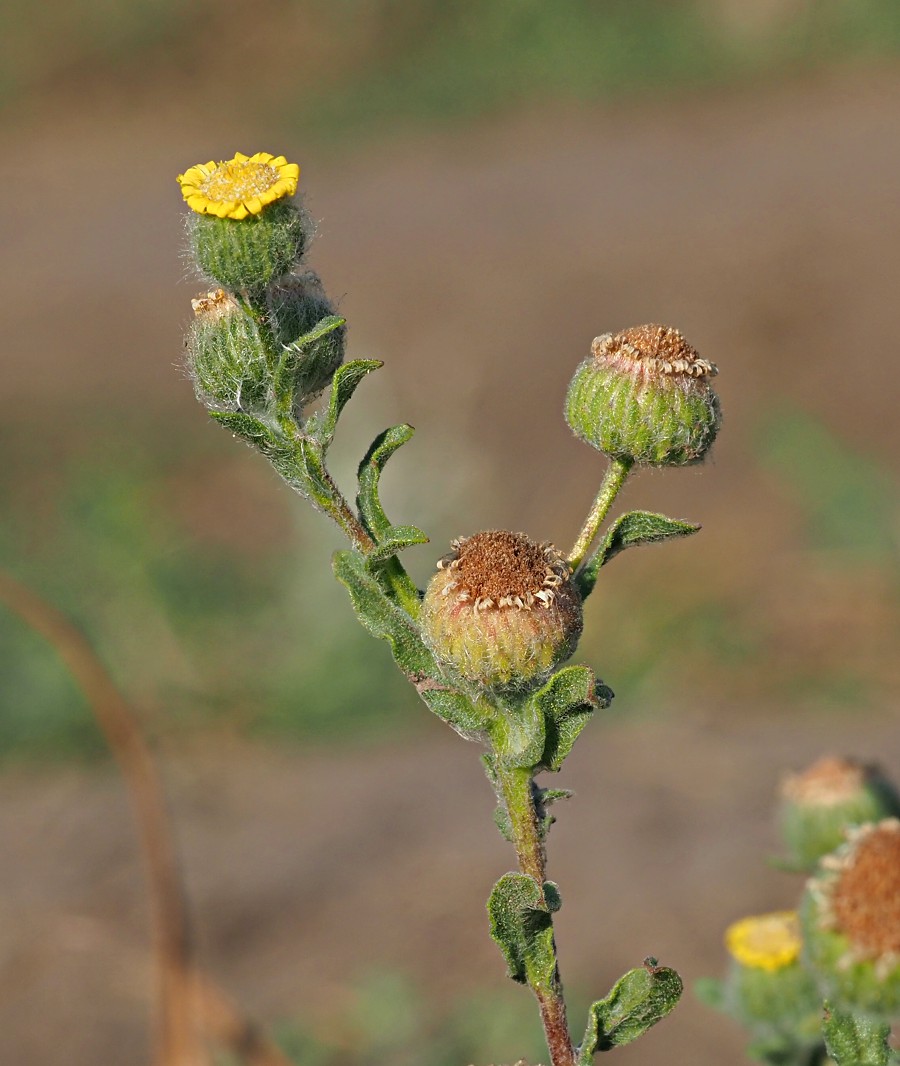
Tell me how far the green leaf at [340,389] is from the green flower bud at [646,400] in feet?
1.33

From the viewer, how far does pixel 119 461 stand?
46.0ft

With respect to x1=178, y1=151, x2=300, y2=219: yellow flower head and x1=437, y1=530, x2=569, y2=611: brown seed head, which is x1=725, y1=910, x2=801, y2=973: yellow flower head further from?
x1=178, y1=151, x2=300, y2=219: yellow flower head

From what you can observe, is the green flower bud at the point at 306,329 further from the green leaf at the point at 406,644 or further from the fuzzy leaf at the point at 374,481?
the green leaf at the point at 406,644

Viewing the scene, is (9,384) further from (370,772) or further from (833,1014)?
(833,1014)

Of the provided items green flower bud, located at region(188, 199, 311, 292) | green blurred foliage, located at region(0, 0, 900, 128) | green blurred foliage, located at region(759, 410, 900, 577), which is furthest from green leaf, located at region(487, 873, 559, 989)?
green blurred foliage, located at region(0, 0, 900, 128)

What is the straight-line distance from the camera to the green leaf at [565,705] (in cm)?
195

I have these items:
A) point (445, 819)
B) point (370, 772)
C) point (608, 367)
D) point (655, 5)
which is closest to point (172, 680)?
point (370, 772)

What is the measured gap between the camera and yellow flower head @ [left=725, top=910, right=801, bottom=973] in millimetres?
3043

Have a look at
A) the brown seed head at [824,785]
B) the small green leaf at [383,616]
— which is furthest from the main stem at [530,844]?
the brown seed head at [824,785]

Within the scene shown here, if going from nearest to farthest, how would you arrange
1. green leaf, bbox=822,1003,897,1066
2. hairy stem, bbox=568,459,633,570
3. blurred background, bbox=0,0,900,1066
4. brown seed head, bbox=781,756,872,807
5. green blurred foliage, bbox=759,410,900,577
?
green leaf, bbox=822,1003,897,1066 → hairy stem, bbox=568,459,633,570 → brown seed head, bbox=781,756,872,807 → blurred background, bbox=0,0,900,1066 → green blurred foliage, bbox=759,410,900,577

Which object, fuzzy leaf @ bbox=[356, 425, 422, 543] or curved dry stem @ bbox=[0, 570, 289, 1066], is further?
curved dry stem @ bbox=[0, 570, 289, 1066]

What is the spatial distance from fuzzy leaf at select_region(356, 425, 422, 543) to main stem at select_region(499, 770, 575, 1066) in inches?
16.2

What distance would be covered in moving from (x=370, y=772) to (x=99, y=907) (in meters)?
2.09

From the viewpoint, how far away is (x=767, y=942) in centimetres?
312
